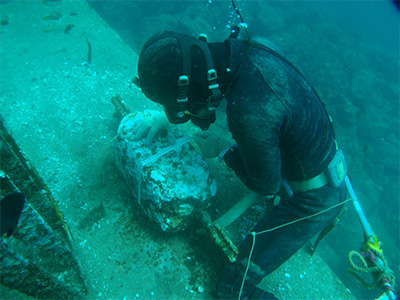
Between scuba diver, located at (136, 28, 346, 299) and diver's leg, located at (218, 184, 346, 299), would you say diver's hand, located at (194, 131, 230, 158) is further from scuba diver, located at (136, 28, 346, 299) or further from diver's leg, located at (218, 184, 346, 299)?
diver's leg, located at (218, 184, 346, 299)

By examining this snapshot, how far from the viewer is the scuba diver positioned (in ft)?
5.05

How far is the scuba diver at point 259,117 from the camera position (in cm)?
154

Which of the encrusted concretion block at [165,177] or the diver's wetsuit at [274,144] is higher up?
the diver's wetsuit at [274,144]

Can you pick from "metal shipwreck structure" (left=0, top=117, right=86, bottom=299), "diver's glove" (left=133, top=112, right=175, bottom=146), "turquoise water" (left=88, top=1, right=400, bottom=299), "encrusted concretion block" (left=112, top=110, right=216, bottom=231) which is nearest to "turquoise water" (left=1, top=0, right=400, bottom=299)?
"turquoise water" (left=88, top=1, right=400, bottom=299)

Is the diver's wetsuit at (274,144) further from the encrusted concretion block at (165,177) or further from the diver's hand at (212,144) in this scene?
the encrusted concretion block at (165,177)

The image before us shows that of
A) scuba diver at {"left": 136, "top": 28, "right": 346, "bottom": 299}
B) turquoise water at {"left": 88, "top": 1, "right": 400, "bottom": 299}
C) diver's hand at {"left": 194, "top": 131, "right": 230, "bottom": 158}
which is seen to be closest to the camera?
scuba diver at {"left": 136, "top": 28, "right": 346, "bottom": 299}

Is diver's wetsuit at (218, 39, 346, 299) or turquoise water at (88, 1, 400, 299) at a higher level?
diver's wetsuit at (218, 39, 346, 299)

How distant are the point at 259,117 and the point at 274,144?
0.26m

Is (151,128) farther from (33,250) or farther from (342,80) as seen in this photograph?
(342,80)

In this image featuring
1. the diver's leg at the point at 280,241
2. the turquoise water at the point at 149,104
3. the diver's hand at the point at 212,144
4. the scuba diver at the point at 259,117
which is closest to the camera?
the scuba diver at the point at 259,117

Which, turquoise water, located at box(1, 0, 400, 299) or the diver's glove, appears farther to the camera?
turquoise water, located at box(1, 0, 400, 299)

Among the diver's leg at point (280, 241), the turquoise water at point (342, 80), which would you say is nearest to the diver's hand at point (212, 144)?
the diver's leg at point (280, 241)

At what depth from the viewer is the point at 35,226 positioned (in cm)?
149

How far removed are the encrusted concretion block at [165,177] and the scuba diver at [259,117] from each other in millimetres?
541
